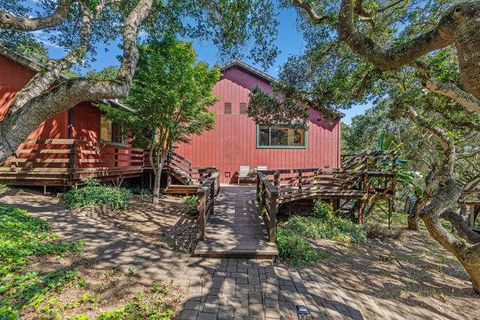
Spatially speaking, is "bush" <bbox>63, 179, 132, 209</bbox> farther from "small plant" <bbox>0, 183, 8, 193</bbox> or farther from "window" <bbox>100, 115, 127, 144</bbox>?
"window" <bbox>100, 115, 127, 144</bbox>

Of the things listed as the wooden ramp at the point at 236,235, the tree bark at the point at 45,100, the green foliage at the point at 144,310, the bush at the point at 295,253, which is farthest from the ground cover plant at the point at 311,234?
the tree bark at the point at 45,100

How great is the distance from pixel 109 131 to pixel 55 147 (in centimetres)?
278

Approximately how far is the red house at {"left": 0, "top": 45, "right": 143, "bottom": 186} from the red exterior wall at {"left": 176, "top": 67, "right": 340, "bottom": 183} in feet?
11.8

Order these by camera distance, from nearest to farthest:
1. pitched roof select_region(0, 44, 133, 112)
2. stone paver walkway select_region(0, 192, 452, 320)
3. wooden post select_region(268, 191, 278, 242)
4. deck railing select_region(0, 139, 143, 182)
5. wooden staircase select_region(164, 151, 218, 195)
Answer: stone paver walkway select_region(0, 192, 452, 320) → wooden post select_region(268, 191, 278, 242) → deck railing select_region(0, 139, 143, 182) → pitched roof select_region(0, 44, 133, 112) → wooden staircase select_region(164, 151, 218, 195)

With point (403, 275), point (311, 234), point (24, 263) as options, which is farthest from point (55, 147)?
point (403, 275)

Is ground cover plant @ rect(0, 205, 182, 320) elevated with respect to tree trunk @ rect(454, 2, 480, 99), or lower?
lower

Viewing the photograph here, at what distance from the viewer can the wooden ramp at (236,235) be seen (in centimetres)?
414

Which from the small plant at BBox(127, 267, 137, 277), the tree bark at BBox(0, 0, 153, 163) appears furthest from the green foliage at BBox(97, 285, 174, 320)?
the tree bark at BBox(0, 0, 153, 163)

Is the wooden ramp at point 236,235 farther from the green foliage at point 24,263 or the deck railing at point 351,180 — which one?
the green foliage at point 24,263

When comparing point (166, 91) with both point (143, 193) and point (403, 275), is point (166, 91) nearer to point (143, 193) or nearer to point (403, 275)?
point (143, 193)

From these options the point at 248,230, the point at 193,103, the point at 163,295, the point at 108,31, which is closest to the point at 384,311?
the point at 248,230

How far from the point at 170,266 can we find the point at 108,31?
383 inches

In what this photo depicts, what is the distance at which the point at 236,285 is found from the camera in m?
3.20

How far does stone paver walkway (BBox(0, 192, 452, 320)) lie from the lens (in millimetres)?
2747
